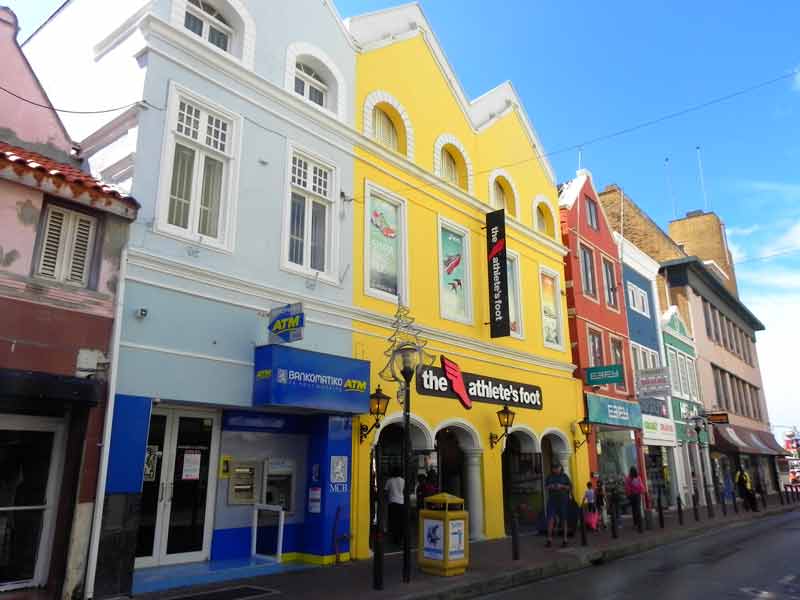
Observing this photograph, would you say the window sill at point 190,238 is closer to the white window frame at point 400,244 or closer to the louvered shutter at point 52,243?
the louvered shutter at point 52,243

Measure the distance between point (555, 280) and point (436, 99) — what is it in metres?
6.95

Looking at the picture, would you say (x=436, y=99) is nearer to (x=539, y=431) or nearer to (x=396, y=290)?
(x=396, y=290)

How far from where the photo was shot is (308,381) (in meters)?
10.0

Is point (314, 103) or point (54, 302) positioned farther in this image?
point (314, 103)

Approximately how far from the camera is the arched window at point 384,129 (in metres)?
14.4

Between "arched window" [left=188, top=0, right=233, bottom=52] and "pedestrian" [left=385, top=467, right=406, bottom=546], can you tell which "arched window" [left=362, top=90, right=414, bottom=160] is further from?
"pedestrian" [left=385, top=467, right=406, bottom=546]

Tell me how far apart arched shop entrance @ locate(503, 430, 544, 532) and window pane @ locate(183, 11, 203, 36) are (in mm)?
12254

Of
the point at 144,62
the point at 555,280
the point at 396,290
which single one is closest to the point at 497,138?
the point at 555,280

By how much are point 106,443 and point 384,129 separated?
9574 mm

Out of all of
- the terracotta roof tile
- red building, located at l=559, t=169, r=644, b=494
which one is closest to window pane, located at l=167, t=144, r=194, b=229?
the terracotta roof tile

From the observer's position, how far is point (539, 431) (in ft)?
55.1

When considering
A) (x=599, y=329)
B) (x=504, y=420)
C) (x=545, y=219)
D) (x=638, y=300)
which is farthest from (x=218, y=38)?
(x=638, y=300)

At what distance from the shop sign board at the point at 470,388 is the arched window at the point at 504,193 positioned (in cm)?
513

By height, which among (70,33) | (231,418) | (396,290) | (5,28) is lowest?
(231,418)
